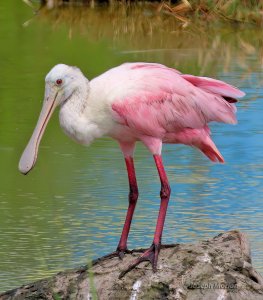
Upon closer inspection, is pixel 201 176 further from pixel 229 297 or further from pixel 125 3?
pixel 125 3

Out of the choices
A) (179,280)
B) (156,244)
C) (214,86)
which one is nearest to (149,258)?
(156,244)

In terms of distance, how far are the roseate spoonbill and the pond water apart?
0.73 m

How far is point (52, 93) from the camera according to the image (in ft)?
21.5

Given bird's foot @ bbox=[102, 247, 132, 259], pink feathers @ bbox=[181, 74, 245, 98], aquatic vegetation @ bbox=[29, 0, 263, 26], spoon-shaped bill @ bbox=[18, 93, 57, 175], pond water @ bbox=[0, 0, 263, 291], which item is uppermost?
pink feathers @ bbox=[181, 74, 245, 98]

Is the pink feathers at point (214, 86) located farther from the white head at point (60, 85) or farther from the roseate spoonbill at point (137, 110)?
the white head at point (60, 85)

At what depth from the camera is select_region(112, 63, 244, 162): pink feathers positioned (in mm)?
6676

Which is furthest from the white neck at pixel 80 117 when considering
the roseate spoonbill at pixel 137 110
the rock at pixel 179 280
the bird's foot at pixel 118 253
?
the rock at pixel 179 280

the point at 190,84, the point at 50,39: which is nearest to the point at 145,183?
the point at 190,84

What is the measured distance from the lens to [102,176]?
902cm

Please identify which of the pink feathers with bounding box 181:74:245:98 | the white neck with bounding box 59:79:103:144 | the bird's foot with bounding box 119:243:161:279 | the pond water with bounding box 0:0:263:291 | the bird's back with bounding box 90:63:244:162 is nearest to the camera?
the bird's foot with bounding box 119:243:161:279

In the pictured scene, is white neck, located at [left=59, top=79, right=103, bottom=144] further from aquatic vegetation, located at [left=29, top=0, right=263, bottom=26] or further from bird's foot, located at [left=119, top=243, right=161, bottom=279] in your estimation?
aquatic vegetation, located at [left=29, top=0, right=263, bottom=26]

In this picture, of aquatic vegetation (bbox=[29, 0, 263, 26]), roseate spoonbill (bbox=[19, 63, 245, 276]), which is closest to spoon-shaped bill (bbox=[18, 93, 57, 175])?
roseate spoonbill (bbox=[19, 63, 245, 276])

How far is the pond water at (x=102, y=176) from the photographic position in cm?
743

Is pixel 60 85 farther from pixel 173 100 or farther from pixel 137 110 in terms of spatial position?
pixel 173 100
